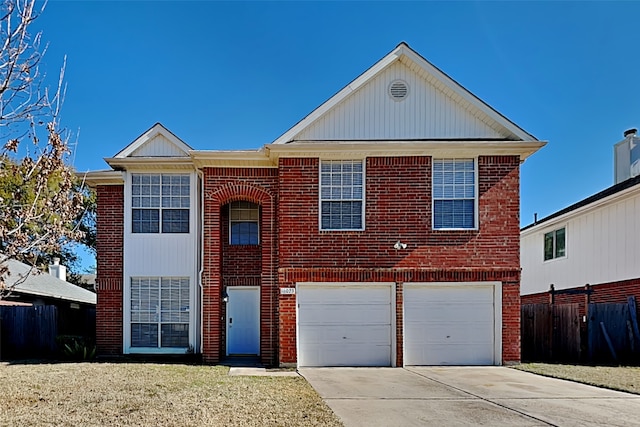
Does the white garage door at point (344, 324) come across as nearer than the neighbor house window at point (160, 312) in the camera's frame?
Yes

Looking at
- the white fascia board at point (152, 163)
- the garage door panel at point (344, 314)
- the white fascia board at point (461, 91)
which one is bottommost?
the garage door panel at point (344, 314)

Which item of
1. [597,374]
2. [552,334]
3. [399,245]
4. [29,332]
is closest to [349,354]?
[399,245]

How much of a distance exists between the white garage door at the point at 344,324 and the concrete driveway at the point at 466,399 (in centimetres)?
106

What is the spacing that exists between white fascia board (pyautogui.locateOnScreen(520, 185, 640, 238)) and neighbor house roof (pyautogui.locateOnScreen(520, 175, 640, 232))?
0.05 meters

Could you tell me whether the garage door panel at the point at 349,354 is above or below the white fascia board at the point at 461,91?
below

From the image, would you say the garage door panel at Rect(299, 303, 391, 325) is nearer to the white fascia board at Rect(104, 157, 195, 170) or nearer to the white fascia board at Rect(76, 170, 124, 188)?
the white fascia board at Rect(104, 157, 195, 170)

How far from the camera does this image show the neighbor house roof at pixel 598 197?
16084mm

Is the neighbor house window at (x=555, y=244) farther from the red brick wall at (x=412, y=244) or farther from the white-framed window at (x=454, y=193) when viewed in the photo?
the white-framed window at (x=454, y=193)

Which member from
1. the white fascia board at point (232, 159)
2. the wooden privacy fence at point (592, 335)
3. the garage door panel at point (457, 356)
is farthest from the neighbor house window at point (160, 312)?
the wooden privacy fence at point (592, 335)

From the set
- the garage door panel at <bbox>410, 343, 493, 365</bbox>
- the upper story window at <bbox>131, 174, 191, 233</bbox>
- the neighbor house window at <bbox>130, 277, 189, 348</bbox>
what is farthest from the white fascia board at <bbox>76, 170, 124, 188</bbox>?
the garage door panel at <bbox>410, 343, 493, 365</bbox>

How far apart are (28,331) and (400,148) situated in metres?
13.0

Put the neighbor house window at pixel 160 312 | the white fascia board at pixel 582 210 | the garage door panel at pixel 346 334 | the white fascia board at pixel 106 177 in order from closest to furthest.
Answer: the garage door panel at pixel 346 334, the neighbor house window at pixel 160 312, the white fascia board at pixel 106 177, the white fascia board at pixel 582 210

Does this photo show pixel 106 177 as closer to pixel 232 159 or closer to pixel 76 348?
pixel 232 159

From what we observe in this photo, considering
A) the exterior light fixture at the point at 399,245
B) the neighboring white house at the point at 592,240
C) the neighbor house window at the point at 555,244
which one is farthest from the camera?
the neighbor house window at the point at 555,244
